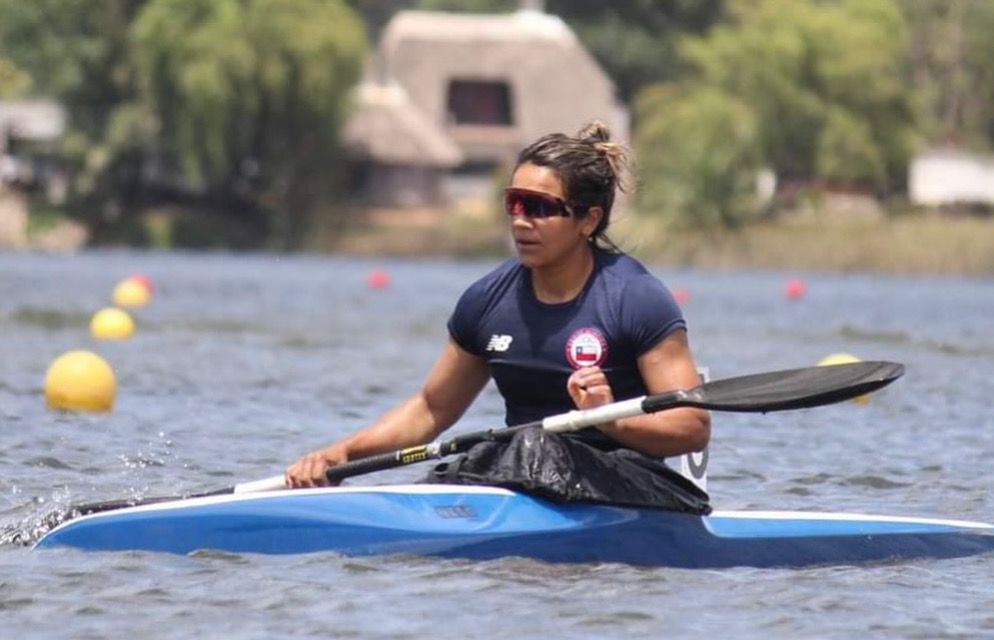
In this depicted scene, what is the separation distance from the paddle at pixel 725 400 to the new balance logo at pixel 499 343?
0.28 metres

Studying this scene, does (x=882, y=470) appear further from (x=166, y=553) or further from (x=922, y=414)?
(x=166, y=553)

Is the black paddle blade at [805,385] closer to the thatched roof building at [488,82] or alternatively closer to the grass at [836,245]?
the grass at [836,245]

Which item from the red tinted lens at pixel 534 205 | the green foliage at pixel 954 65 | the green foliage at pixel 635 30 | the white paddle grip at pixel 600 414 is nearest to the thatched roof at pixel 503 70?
the green foliage at pixel 635 30

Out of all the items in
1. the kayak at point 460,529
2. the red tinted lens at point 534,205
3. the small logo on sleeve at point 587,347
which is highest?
the red tinted lens at point 534,205

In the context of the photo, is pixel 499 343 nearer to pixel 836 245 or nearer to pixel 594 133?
pixel 594 133

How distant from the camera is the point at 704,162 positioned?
168ft

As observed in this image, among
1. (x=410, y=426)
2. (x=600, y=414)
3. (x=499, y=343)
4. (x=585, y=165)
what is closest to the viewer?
(x=600, y=414)

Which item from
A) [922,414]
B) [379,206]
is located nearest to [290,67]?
[379,206]

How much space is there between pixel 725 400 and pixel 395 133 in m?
56.0

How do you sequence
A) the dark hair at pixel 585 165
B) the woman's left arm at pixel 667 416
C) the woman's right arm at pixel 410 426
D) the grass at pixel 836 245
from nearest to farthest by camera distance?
1. the woman's left arm at pixel 667 416
2. the dark hair at pixel 585 165
3. the woman's right arm at pixel 410 426
4. the grass at pixel 836 245

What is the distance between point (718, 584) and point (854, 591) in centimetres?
47

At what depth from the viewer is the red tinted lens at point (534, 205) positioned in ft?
25.1

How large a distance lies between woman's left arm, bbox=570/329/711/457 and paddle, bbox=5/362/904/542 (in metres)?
0.10

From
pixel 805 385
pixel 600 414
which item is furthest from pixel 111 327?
pixel 600 414
